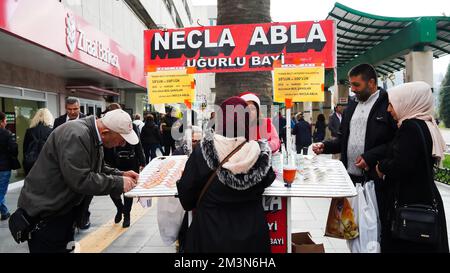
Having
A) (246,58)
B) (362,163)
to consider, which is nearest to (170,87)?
(246,58)

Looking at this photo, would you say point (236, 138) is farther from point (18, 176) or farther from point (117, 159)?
point (18, 176)

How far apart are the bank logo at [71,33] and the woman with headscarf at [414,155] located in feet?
23.1

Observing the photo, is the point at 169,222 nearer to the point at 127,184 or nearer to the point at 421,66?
the point at 127,184

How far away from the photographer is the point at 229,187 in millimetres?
2146

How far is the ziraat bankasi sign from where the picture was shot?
4.21 metres

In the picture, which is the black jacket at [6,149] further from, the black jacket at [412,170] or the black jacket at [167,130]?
the black jacket at [167,130]

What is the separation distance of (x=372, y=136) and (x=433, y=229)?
2.95ft

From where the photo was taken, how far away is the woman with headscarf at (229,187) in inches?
84.8

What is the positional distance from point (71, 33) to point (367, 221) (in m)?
7.49

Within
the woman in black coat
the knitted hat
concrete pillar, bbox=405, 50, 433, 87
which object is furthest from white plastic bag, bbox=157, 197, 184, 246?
concrete pillar, bbox=405, 50, 433, 87

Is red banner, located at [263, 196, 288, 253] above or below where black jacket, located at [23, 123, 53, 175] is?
below

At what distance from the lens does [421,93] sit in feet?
8.44

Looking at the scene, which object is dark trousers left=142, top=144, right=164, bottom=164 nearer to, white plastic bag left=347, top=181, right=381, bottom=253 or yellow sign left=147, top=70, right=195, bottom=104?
yellow sign left=147, top=70, right=195, bottom=104
